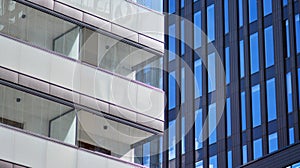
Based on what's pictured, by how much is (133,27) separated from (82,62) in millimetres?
2849

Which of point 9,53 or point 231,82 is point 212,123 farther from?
point 9,53

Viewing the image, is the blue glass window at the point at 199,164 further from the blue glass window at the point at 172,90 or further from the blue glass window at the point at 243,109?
the blue glass window at the point at 172,90

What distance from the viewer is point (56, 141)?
105 feet

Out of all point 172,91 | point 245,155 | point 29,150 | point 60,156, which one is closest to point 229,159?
point 245,155

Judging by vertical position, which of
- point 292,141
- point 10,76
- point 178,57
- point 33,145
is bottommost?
point 33,145

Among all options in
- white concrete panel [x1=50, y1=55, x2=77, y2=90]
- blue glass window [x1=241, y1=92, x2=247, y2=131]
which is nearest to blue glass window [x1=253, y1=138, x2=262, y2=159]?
blue glass window [x1=241, y1=92, x2=247, y2=131]

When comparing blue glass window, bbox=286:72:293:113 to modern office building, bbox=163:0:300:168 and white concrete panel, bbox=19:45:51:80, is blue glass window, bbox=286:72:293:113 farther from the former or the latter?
white concrete panel, bbox=19:45:51:80

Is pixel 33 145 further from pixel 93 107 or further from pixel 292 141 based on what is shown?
pixel 292 141

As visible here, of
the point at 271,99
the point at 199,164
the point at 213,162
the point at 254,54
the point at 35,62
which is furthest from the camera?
the point at 199,164

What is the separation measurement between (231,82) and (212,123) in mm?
3724

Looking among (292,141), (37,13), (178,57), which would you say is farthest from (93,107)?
(178,57)

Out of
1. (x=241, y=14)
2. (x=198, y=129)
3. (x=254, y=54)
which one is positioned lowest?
(x=198, y=129)

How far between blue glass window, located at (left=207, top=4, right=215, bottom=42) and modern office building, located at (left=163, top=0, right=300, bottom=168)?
0.07 feet

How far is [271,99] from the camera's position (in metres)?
68.1
